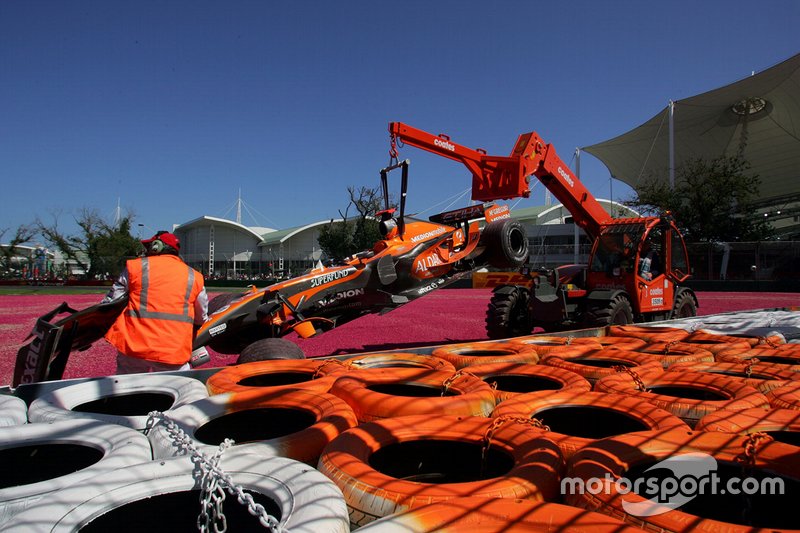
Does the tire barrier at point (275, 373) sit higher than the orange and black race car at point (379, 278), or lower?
lower

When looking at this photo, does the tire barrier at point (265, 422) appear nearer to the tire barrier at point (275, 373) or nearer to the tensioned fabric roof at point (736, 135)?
the tire barrier at point (275, 373)

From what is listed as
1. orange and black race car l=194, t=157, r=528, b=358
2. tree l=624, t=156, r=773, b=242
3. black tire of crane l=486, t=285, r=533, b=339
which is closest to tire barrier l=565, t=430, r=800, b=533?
orange and black race car l=194, t=157, r=528, b=358

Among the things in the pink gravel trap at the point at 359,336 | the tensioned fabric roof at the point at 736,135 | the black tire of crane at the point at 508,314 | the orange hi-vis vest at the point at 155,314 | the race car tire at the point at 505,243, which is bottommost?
the pink gravel trap at the point at 359,336

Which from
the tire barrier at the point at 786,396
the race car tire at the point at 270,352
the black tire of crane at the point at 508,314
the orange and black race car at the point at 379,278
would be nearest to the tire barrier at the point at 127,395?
the race car tire at the point at 270,352

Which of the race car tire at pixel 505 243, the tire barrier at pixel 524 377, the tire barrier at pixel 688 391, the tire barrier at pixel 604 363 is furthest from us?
the race car tire at pixel 505 243

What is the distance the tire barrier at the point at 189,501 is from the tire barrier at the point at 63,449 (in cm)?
22

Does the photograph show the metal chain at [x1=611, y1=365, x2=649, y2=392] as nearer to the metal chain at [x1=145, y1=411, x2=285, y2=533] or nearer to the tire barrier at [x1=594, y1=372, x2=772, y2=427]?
the tire barrier at [x1=594, y1=372, x2=772, y2=427]

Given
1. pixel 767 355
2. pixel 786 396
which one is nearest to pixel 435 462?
pixel 786 396

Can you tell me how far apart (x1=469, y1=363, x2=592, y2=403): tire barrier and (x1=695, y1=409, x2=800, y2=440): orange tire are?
3.00 feet

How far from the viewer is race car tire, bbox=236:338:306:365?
4.57m

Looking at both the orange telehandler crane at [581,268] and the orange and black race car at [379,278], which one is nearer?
the orange and black race car at [379,278]

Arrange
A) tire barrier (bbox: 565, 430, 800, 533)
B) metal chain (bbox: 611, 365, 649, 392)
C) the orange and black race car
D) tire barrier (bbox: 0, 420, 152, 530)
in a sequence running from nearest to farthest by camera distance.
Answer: tire barrier (bbox: 565, 430, 800, 533) → tire barrier (bbox: 0, 420, 152, 530) → metal chain (bbox: 611, 365, 649, 392) → the orange and black race car

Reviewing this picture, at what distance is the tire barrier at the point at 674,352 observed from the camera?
4156 mm

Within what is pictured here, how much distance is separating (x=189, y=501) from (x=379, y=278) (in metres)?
4.70
